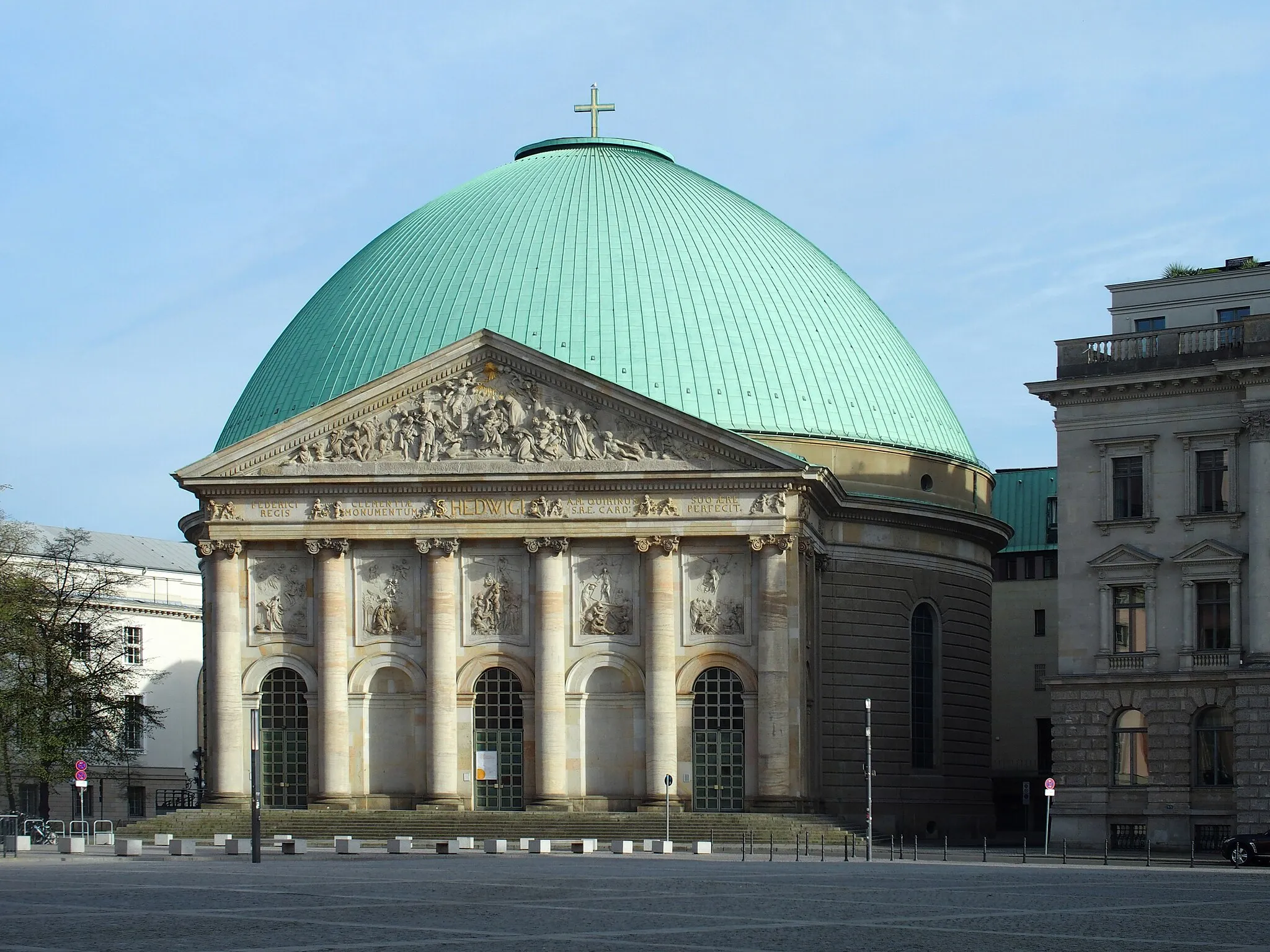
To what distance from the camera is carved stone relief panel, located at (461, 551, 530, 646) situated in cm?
7194

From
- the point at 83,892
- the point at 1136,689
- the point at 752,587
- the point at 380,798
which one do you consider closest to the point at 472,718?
the point at 380,798

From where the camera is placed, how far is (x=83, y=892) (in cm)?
3503

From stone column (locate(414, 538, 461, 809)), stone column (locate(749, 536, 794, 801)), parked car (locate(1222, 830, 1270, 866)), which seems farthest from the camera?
stone column (locate(414, 538, 461, 809))

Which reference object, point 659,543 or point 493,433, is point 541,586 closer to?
point 659,543

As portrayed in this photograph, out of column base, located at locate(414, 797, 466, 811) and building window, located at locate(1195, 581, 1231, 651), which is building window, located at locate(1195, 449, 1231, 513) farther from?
column base, located at locate(414, 797, 466, 811)

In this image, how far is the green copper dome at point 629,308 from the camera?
257 ft

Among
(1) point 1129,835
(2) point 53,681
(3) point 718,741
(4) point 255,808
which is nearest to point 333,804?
(3) point 718,741

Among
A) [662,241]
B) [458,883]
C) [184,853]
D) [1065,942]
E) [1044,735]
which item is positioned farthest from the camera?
[1044,735]

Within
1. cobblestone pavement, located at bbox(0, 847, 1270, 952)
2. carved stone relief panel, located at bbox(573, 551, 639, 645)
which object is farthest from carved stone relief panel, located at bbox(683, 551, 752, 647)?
cobblestone pavement, located at bbox(0, 847, 1270, 952)

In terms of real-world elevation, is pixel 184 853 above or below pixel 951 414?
below

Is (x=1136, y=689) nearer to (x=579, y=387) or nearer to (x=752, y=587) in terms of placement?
(x=752, y=587)

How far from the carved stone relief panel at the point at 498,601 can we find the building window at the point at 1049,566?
34.2m

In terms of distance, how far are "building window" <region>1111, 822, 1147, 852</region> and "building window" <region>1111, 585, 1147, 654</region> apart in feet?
17.2

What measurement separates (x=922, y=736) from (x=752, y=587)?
51.2ft
